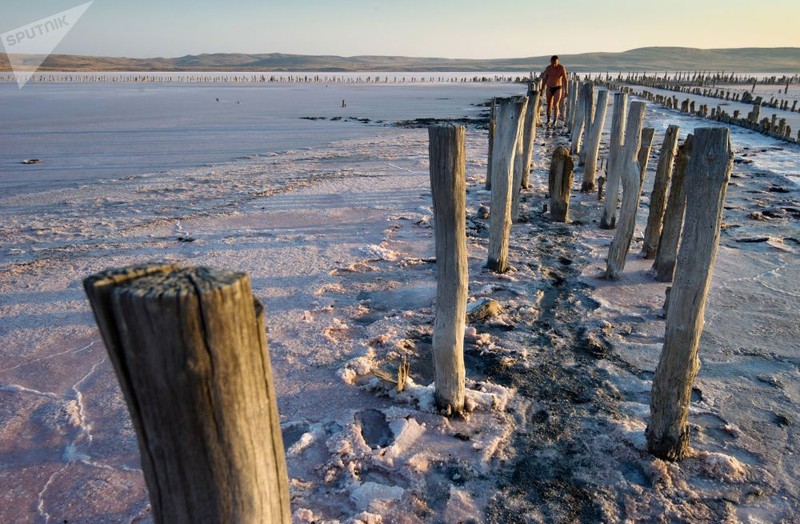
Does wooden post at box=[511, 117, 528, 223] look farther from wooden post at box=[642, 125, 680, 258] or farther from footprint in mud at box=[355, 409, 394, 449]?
footprint in mud at box=[355, 409, 394, 449]

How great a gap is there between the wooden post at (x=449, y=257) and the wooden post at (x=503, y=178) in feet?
9.69

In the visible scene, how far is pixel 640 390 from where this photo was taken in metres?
4.64

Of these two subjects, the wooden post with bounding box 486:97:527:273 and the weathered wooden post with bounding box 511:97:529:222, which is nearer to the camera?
the wooden post with bounding box 486:97:527:273

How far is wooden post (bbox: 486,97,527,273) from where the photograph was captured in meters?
6.91

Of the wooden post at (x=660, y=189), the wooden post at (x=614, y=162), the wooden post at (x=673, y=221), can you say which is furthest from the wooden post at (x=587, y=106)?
→ the wooden post at (x=673, y=221)

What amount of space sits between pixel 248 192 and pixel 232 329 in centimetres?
1019

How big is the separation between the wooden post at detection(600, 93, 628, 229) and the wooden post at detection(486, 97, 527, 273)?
234 centimetres

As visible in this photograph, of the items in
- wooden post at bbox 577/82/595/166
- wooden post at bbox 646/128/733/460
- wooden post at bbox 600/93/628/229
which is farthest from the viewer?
wooden post at bbox 577/82/595/166

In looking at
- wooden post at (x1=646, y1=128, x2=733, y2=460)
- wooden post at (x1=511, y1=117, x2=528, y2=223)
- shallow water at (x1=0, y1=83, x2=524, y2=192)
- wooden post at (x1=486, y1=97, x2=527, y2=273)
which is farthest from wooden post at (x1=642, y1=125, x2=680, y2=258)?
shallow water at (x1=0, y1=83, x2=524, y2=192)

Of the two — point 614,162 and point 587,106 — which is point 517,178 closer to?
point 614,162

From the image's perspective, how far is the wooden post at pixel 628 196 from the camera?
6.80 metres

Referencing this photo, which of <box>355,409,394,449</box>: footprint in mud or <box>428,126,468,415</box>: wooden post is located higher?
<box>428,126,468,415</box>: wooden post

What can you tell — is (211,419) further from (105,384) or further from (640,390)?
(640,390)

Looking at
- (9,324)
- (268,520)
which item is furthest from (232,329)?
(9,324)
